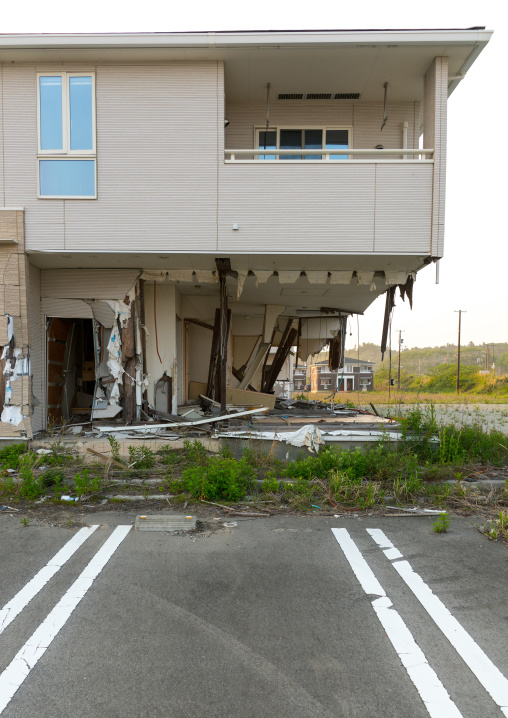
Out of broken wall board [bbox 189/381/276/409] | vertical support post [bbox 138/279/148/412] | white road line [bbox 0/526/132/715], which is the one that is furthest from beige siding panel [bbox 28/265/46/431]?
broken wall board [bbox 189/381/276/409]

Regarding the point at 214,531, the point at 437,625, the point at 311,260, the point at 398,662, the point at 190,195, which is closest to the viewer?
the point at 398,662

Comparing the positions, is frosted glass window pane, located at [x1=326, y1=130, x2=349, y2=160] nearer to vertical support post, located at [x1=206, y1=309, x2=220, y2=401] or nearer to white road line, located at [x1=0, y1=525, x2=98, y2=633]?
vertical support post, located at [x1=206, y1=309, x2=220, y2=401]

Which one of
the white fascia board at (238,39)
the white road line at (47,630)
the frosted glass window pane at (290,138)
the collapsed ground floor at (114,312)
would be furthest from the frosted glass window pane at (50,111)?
the white road line at (47,630)

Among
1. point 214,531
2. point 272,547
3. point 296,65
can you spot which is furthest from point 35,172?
point 272,547

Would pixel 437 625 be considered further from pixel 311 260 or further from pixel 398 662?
pixel 311 260

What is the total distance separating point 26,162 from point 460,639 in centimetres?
850

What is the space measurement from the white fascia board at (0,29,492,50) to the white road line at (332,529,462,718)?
7.40 m

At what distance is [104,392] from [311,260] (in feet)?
15.1

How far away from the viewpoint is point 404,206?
7.26 m

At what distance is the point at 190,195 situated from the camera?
7.28m

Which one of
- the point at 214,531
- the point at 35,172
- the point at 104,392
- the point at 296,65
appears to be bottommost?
the point at 214,531

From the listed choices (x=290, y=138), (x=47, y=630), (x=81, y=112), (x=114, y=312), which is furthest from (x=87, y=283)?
(x=47, y=630)

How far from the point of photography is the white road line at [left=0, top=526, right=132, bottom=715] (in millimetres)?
2477

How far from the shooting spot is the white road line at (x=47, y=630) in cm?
248
